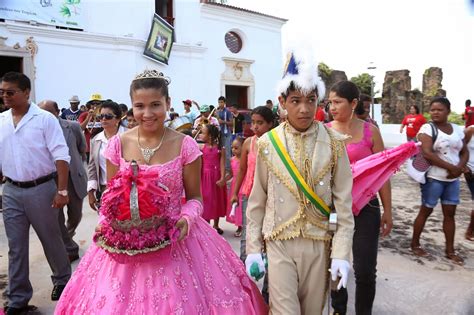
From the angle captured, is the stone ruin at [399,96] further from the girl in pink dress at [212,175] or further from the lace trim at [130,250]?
the lace trim at [130,250]

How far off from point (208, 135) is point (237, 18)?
17520 mm

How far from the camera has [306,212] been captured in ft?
7.85

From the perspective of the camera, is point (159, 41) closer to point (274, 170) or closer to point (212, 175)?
point (212, 175)

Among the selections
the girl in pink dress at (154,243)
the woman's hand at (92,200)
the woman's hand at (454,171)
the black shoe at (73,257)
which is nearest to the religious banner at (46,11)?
the black shoe at (73,257)

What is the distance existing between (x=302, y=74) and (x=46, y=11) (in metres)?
16.7

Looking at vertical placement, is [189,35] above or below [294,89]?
above

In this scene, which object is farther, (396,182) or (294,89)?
(396,182)

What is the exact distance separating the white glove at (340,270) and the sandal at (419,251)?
351 centimetres

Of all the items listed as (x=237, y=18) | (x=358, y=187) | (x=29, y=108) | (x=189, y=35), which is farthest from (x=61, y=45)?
(x=358, y=187)

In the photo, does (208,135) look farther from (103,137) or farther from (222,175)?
(103,137)

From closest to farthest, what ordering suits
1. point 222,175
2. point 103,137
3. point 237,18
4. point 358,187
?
point 358,187, point 103,137, point 222,175, point 237,18

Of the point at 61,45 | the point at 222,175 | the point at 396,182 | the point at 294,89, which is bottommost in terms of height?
the point at 396,182

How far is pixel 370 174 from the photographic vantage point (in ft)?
9.66

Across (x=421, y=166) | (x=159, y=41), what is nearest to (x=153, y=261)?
(x=421, y=166)
